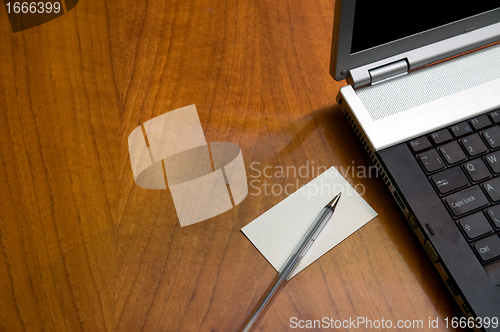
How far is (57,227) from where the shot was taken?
47 cm

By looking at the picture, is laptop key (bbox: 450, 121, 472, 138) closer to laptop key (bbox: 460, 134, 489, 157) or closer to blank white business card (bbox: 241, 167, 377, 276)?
laptop key (bbox: 460, 134, 489, 157)

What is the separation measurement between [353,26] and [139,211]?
321mm

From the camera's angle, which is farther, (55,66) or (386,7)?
(55,66)

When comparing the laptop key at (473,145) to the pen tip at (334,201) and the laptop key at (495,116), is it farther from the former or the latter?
the pen tip at (334,201)

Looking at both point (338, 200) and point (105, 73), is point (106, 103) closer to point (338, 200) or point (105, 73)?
point (105, 73)

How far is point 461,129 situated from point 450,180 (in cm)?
7

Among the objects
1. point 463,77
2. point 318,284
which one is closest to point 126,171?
point 318,284

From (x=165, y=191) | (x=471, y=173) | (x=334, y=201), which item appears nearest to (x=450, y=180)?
(x=471, y=173)

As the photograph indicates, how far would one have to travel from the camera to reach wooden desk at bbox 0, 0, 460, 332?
43cm

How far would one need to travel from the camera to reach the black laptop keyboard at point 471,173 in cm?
43

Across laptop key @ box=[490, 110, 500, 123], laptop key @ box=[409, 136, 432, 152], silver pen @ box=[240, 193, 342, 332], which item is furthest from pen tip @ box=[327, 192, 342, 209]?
laptop key @ box=[490, 110, 500, 123]

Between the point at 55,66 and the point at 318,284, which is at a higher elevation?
the point at 55,66

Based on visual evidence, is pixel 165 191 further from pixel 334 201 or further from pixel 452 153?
pixel 452 153

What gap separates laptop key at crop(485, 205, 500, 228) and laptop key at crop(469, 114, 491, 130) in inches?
4.1
